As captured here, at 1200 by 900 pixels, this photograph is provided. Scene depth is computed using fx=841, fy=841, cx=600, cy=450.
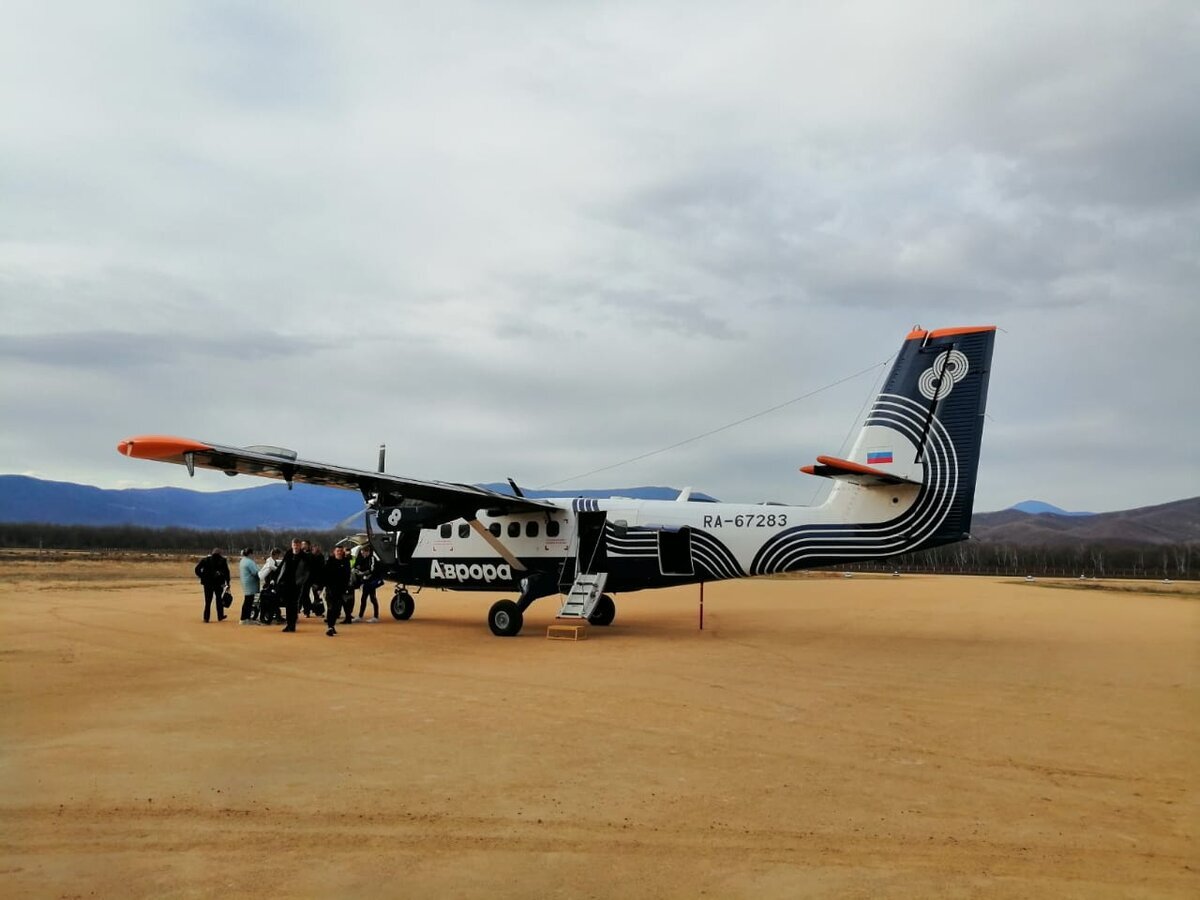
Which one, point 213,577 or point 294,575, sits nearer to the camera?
point 294,575

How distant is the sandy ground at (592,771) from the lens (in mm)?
4879

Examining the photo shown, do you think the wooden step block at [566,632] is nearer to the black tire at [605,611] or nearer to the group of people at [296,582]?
the black tire at [605,611]

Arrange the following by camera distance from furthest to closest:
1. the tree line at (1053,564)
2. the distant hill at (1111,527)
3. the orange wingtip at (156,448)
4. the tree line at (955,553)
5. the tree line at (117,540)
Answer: the distant hill at (1111,527) → the tree line at (117,540) → the tree line at (955,553) → the tree line at (1053,564) → the orange wingtip at (156,448)

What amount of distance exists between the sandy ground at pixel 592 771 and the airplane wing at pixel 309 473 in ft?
10.7

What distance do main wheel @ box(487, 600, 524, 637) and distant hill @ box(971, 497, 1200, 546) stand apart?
14559cm

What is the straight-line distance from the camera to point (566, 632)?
55.1ft

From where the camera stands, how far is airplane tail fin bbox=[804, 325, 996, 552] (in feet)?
49.5

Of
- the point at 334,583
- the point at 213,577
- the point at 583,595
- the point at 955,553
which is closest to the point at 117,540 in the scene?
the point at 213,577

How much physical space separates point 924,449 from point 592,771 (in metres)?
10.7

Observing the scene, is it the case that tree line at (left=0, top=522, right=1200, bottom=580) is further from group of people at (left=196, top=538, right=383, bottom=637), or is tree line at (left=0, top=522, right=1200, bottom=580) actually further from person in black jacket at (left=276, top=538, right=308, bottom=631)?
person in black jacket at (left=276, top=538, right=308, bottom=631)

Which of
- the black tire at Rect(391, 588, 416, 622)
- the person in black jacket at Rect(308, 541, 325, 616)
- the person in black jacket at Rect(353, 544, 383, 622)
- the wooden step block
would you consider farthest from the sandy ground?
the black tire at Rect(391, 588, 416, 622)

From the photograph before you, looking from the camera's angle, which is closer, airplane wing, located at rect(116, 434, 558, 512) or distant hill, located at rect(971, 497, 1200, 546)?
airplane wing, located at rect(116, 434, 558, 512)

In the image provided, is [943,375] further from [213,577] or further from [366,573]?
[213,577]

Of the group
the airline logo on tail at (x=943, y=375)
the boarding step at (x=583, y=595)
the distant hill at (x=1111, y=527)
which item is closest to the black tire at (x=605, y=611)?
the boarding step at (x=583, y=595)
